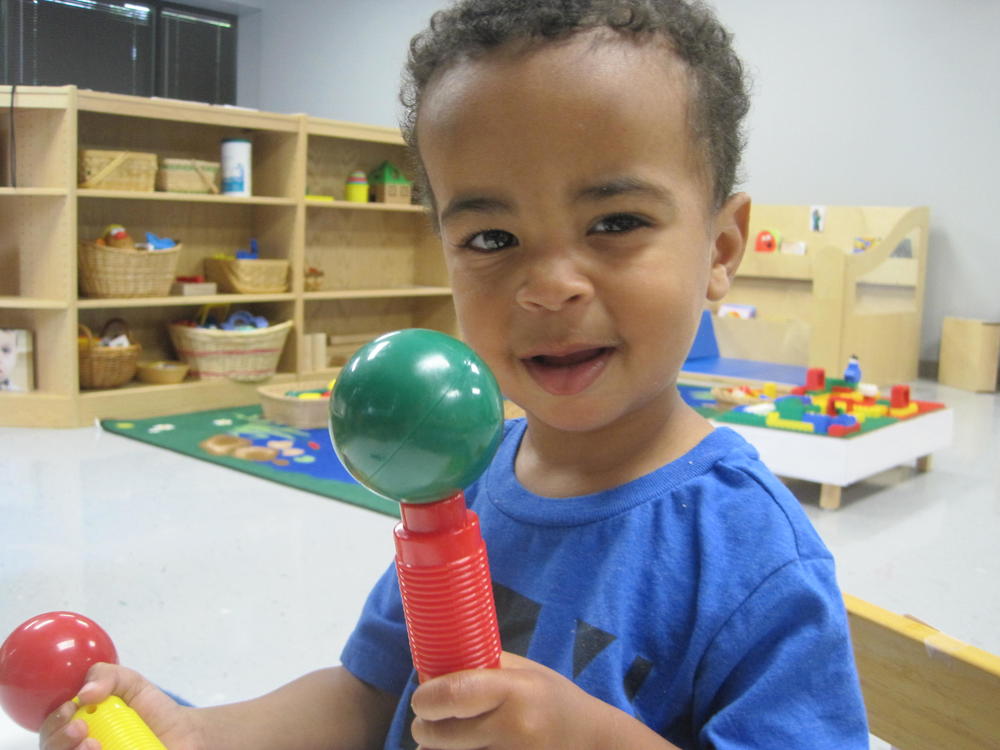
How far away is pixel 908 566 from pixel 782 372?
85.2 inches

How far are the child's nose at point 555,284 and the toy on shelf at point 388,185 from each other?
12.2 ft

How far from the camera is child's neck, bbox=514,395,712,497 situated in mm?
662

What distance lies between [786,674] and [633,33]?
38 cm

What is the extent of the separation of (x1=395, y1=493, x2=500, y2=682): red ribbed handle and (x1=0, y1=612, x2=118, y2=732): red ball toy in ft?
0.89

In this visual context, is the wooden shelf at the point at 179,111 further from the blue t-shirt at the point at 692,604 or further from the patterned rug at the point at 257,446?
the blue t-shirt at the point at 692,604

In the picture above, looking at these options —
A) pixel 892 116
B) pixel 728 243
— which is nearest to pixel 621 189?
pixel 728 243

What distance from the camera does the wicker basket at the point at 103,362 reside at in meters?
3.36

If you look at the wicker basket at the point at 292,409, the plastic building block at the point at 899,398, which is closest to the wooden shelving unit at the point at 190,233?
the wicker basket at the point at 292,409

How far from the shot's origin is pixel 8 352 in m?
3.30

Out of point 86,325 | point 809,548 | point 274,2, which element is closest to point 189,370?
point 86,325

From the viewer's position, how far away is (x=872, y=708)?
68cm

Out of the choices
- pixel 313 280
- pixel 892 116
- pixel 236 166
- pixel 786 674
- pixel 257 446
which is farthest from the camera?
pixel 892 116

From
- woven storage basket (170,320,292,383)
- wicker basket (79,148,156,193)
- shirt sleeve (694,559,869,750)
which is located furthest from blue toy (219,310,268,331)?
shirt sleeve (694,559,869,750)

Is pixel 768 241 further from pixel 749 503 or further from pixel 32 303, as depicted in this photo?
pixel 749 503
